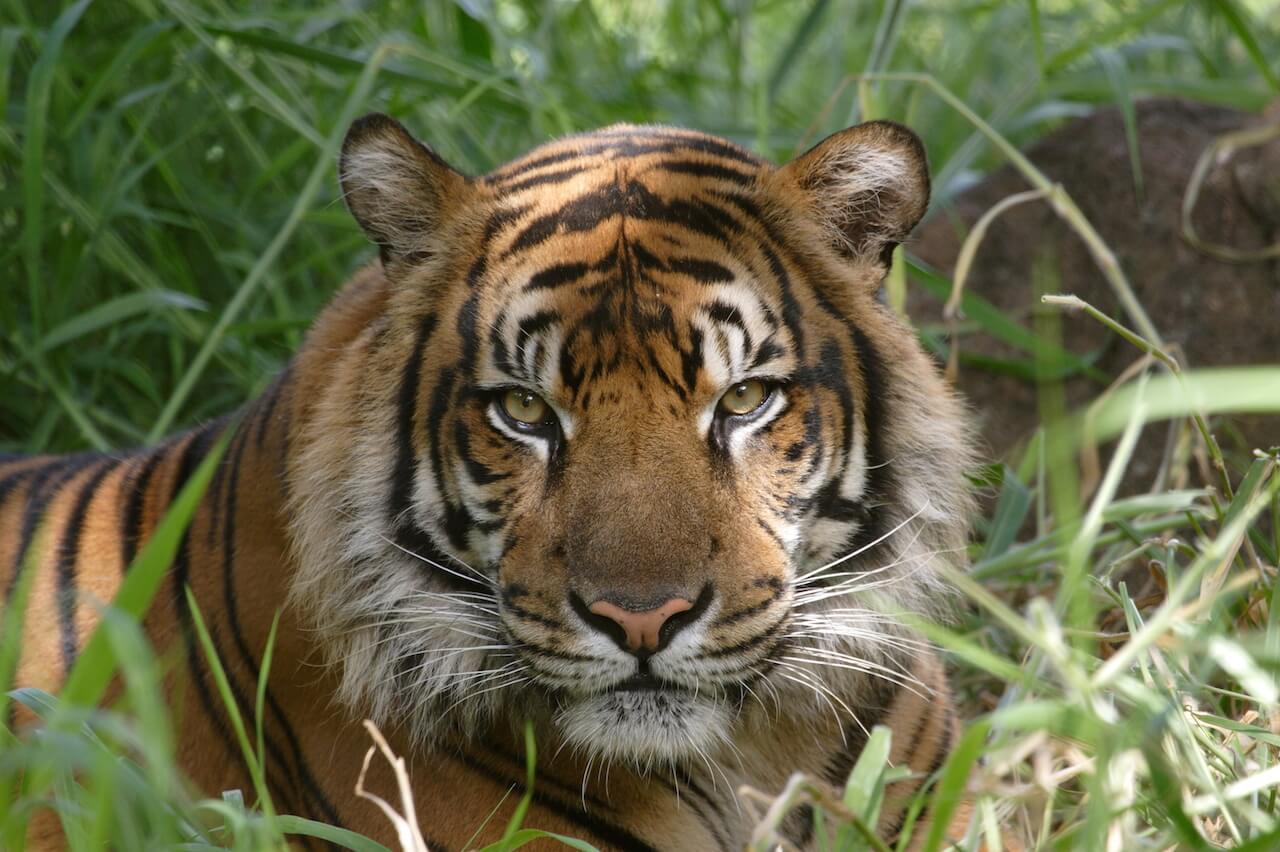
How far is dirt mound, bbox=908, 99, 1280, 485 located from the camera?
315 centimetres

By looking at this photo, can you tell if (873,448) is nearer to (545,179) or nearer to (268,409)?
(545,179)

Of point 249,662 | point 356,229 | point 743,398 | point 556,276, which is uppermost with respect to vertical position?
point 356,229

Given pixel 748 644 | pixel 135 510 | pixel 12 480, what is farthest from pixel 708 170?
pixel 12 480

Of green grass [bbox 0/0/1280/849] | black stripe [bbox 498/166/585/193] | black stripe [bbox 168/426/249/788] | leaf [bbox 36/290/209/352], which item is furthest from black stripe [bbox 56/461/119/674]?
black stripe [bbox 498/166/585/193]

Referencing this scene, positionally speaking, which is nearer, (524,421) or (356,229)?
(524,421)

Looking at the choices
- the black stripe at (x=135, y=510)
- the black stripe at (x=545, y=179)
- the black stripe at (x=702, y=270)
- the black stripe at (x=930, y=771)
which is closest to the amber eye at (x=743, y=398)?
the black stripe at (x=702, y=270)

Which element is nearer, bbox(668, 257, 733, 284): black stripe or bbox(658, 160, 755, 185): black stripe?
bbox(668, 257, 733, 284): black stripe

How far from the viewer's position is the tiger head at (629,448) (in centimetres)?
157

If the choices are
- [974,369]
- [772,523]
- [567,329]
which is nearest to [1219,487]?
[974,369]

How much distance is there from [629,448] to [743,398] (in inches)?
6.5

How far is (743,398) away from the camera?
167 cm

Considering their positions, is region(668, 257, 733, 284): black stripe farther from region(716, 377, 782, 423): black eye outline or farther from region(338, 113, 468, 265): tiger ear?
region(338, 113, 468, 265): tiger ear

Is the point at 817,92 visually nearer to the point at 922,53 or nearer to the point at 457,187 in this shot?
the point at 922,53

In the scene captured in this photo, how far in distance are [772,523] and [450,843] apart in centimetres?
53
